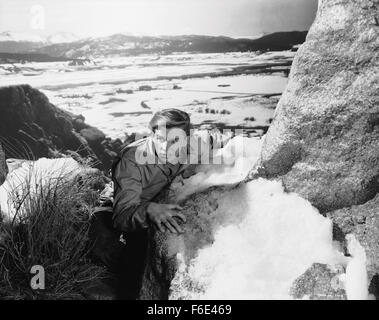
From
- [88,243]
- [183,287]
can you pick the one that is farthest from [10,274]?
[183,287]

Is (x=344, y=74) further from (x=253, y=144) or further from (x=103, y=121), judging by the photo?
(x=103, y=121)

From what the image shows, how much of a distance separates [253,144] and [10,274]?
1.76 m

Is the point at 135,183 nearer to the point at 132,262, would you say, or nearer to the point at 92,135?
the point at 132,262

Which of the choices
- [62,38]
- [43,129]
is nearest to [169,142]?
[62,38]

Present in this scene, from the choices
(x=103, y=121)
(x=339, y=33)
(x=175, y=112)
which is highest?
(x=339, y=33)

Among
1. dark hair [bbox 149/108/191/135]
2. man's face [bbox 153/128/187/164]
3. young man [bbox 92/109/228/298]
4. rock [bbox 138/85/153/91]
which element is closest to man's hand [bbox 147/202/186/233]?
young man [bbox 92/109/228/298]

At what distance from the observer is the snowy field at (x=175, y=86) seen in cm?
516

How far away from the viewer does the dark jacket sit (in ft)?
6.29

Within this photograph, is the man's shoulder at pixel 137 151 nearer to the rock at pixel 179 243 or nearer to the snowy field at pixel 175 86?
the rock at pixel 179 243

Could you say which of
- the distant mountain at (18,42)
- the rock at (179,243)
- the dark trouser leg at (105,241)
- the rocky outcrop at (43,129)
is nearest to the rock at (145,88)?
the rocky outcrop at (43,129)

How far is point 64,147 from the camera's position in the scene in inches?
249

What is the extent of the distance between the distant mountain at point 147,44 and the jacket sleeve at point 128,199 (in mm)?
3320

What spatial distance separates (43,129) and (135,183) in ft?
16.2

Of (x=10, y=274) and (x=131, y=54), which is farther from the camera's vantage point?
(x=131, y=54)
